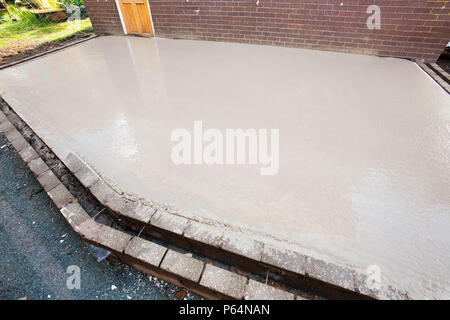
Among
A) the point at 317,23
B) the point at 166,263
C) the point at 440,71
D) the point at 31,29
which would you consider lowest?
the point at 166,263

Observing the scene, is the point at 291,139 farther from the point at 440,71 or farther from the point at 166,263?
the point at 440,71

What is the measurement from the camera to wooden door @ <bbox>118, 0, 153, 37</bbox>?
539 centimetres

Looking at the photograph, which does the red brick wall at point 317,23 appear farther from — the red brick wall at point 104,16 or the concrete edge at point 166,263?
the concrete edge at point 166,263

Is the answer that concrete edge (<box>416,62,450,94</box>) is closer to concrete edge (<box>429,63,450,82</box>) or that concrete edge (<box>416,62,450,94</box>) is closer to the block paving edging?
concrete edge (<box>429,63,450,82</box>)

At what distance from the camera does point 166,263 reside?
1471mm

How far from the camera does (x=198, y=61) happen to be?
415cm

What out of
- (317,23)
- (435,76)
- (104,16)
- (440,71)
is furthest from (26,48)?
(440,71)

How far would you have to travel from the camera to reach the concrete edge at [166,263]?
136 cm

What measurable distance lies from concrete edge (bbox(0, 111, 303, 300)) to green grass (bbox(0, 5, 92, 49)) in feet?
21.1

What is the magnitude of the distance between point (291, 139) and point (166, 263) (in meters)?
1.69

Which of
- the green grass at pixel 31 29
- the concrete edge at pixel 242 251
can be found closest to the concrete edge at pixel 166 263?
the concrete edge at pixel 242 251

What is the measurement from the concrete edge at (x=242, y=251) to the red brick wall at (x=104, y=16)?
5671 millimetres

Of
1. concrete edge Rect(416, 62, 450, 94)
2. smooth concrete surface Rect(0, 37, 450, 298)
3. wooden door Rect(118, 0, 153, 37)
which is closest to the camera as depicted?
smooth concrete surface Rect(0, 37, 450, 298)

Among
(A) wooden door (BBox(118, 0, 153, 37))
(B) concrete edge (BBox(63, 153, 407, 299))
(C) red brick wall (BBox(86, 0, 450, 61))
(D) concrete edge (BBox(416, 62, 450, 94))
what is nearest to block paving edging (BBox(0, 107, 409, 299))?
(B) concrete edge (BBox(63, 153, 407, 299))
